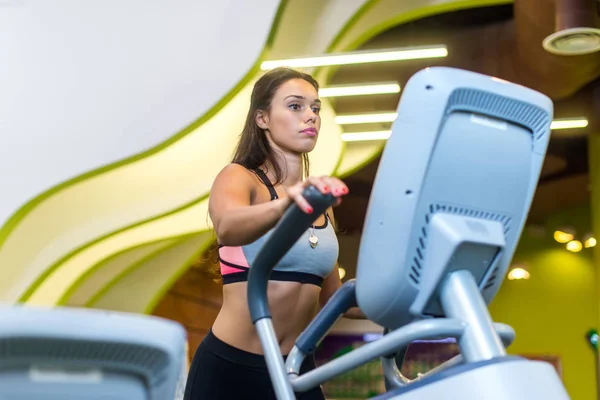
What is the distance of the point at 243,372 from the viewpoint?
153 centimetres

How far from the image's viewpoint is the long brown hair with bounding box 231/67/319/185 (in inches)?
64.3

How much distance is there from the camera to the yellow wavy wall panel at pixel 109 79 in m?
4.30

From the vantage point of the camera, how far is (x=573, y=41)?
15.2ft

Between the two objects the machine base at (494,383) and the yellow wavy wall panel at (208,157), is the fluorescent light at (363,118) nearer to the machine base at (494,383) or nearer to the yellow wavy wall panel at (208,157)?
the yellow wavy wall panel at (208,157)

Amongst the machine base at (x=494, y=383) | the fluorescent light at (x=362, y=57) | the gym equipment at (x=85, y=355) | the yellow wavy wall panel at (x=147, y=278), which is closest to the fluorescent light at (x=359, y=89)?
the fluorescent light at (x=362, y=57)

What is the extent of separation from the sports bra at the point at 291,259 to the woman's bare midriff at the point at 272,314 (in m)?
0.02

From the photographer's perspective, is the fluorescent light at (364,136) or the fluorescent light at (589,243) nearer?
the fluorescent light at (364,136)

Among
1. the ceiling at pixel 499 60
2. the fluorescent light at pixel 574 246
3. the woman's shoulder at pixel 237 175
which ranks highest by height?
the ceiling at pixel 499 60

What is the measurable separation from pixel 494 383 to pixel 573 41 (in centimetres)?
409

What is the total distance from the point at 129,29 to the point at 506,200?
3545mm

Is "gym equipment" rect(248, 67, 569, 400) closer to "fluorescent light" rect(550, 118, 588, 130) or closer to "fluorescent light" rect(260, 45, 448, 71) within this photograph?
"fluorescent light" rect(260, 45, 448, 71)

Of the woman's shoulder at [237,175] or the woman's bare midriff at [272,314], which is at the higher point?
the woman's shoulder at [237,175]

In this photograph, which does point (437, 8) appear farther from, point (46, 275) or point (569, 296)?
point (569, 296)

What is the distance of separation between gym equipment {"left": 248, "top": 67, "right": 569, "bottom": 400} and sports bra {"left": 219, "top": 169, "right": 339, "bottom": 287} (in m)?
0.37
